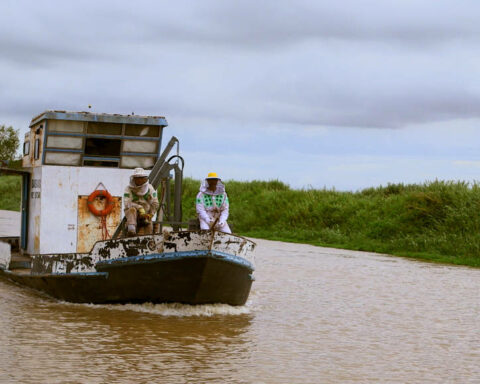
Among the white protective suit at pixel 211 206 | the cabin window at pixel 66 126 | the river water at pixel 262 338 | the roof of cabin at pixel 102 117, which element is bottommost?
the river water at pixel 262 338

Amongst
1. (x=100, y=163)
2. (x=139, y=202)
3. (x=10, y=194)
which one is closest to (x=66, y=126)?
(x=100, y=163)

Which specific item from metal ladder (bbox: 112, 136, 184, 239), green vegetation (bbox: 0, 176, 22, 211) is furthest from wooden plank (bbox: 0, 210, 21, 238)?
metal ladder (bbox: 112, 136, 184, 239)

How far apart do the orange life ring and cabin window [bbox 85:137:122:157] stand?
0.71 metres

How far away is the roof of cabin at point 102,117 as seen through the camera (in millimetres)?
12980

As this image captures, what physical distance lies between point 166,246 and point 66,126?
13.0ft

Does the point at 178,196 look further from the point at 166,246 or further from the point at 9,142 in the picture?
the point at 9,142

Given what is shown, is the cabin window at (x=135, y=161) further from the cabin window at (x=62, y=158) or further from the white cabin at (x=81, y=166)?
the cabin window at (x=62, y=158)

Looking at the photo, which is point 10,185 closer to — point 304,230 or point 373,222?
point 304,230

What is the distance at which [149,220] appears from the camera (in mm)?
11484

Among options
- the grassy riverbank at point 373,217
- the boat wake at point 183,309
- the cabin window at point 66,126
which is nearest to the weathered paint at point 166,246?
the boat wake at point 183,309

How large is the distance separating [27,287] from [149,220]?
304 centimetres

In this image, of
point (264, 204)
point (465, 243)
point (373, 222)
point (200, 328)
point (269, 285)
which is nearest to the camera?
point (200, 328)

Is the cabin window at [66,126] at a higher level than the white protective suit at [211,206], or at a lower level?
higher

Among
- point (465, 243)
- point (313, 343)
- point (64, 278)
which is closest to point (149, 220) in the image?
point (64, 278)
